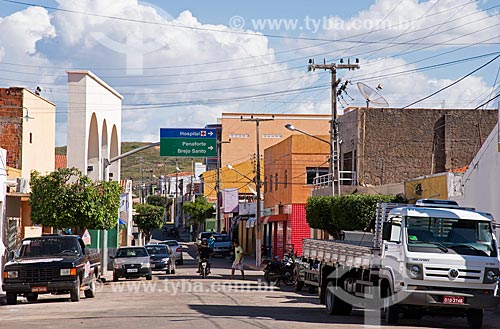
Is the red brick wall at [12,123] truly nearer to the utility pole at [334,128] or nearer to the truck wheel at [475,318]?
the utility pole at [334,128]

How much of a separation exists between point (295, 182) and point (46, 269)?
114ft

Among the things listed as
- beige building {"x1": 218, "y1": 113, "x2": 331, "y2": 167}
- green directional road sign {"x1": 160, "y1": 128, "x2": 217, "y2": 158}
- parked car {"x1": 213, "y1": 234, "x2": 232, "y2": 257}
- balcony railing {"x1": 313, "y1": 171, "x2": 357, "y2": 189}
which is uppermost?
beige building {"x1": 218, "y1": 113, "x2": 331, "y2": 167}

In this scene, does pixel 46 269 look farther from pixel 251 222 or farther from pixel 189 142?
pixel 251 222

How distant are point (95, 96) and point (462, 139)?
67.4 ft

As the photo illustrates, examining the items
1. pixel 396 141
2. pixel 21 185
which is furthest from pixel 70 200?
pixel 396 141

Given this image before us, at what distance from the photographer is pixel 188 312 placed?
21.0 meters

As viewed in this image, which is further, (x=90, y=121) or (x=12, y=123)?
(x=90, y=121)

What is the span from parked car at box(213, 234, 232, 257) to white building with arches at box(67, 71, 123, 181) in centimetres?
1868

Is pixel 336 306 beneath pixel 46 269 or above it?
beneath

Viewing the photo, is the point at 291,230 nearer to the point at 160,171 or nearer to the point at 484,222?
the point at 484,222

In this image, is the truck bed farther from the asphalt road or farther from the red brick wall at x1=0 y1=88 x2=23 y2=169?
the red brick wall at x1=0 y1=88 x2=23 y2=169

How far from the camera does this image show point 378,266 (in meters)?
18.8

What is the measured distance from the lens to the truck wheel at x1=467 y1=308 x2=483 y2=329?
61.4ft

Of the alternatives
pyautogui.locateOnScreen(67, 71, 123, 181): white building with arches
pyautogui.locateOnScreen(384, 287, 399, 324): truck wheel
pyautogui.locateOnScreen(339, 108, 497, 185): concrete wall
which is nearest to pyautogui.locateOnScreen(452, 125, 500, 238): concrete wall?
pyautogui.locateOnScreen(384, 287, 399, 324): truck wheel
